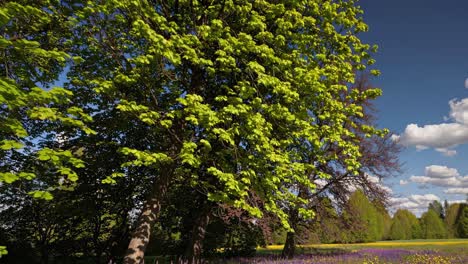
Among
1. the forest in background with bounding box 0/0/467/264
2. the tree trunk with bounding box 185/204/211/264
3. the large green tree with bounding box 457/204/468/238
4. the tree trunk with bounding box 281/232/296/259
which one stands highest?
the forest in background with bounding box 0/0/467/264

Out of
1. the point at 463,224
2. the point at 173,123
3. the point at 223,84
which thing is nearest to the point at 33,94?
the point at 173,123

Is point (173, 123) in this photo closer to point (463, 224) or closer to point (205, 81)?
point (205, 81)

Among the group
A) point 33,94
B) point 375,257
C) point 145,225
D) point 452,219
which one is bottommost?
point 452,219

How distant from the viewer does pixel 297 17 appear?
10.4 metres

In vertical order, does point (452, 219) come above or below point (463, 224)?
above

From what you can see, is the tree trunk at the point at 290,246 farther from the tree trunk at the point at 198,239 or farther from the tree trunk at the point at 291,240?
the tree trunk at the point at 198,239

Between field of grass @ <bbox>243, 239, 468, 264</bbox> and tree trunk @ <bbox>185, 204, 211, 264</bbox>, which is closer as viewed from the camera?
field of grass @ <bbox>243, 239, 468, 264</bbox>

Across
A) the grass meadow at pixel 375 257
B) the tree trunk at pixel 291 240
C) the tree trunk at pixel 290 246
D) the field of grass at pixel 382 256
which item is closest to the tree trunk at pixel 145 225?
the grass meadow at pixel 375 257

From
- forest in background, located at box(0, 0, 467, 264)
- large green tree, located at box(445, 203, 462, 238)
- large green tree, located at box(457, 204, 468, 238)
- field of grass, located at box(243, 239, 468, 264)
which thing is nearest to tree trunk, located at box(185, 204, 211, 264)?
forest in background, located at box(0, 0, 467, 264)

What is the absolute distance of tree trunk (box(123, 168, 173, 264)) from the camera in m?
9.45

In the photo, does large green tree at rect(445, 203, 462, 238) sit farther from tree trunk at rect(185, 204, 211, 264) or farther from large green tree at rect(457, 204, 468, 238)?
tree trunk at rect(185, 204, 211, 264)

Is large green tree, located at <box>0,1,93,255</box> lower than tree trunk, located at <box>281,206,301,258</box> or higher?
higher

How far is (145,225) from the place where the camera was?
9.88m

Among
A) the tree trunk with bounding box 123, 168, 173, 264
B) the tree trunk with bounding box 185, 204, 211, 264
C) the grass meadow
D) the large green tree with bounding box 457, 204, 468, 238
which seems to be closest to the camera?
the tree trunk with bounding box 123, 168, 173, 264
